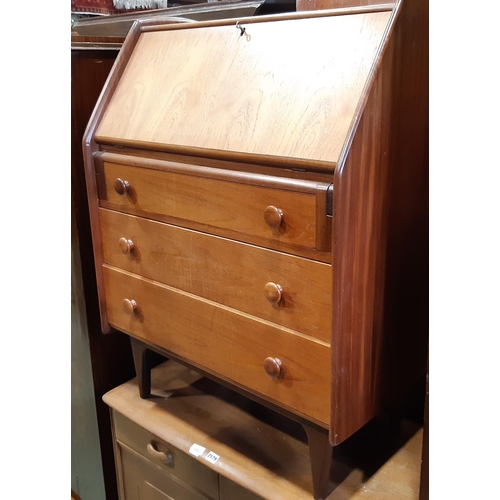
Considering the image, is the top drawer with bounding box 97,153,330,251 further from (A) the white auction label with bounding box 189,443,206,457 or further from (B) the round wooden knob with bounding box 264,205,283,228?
(A) the white auction label with bounding box 189,443,206,457

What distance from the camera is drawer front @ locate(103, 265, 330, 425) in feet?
3.25

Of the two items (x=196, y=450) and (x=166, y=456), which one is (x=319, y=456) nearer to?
(x=196, y=450)

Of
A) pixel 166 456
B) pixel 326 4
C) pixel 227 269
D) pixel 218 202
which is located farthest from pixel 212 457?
pixel 326 4

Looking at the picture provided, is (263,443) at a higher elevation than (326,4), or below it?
below

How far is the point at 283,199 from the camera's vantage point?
94 cm

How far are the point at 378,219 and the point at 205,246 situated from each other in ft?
1.14

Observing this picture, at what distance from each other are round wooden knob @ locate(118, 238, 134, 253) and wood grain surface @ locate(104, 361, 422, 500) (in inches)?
17.8

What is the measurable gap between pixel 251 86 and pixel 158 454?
940 millimetres

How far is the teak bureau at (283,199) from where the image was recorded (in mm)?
903
